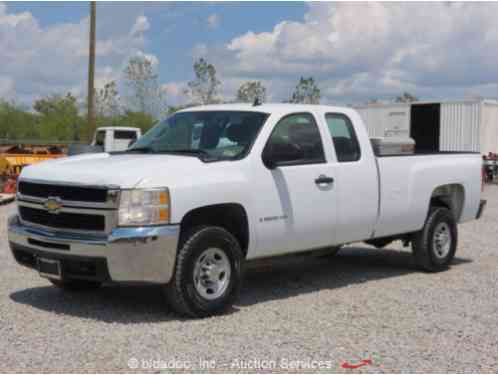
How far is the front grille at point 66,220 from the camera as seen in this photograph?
6.33 m

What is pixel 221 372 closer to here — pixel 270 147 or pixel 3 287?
pixel 270 147

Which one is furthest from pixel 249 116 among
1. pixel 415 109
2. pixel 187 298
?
pixel 415 109

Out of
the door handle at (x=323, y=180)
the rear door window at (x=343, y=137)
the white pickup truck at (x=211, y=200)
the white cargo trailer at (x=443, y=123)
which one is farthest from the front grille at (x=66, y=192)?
the white cargo trailer at (x=443, y=123)

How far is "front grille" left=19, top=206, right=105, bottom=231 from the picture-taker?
6332mm

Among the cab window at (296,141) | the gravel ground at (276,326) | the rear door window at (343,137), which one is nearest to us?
the gravel ground at (276,326)

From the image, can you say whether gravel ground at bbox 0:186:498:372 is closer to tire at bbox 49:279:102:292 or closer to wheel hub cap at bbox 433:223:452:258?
tire at bbox 49:279:102:292

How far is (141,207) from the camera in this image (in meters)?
6.23

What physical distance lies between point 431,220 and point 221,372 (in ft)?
15.9

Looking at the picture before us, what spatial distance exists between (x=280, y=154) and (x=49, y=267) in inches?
91.7

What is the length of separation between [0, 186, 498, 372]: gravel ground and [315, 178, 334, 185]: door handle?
1146 mm

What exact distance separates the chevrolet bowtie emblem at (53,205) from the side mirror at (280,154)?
1871mm

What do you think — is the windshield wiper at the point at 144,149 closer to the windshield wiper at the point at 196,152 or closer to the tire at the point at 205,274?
the windshield wiper at the point at 196,152

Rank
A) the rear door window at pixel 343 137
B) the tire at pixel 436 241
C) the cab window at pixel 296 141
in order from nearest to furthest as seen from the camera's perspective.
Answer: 1. the cab window at pixel 296 141
2. the rear door window at pixel 343 137
3. the tire at pixel 436 241

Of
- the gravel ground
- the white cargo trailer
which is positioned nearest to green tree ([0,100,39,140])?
the white cargo trailer
